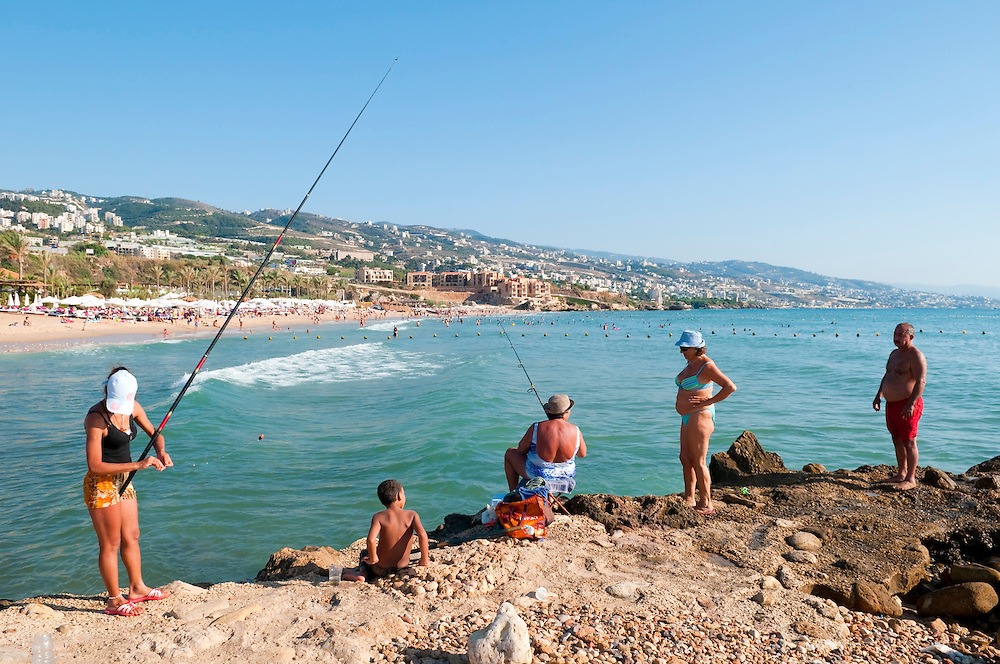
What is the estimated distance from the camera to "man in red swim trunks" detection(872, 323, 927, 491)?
5.73 metres

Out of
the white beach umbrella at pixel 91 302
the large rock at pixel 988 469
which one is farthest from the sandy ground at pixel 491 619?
the white beach umbrella at pixel 91 302

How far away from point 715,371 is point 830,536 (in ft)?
5.13

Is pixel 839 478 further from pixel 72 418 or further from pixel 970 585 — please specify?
pixel 72 418

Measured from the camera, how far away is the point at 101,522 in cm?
367

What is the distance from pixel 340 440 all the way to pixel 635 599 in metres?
8.91


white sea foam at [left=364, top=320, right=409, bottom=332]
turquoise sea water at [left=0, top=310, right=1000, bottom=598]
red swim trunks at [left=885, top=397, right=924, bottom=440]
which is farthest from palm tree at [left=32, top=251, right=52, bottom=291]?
red swim trunks at [left=885, top=397, right=924, bottom=440]

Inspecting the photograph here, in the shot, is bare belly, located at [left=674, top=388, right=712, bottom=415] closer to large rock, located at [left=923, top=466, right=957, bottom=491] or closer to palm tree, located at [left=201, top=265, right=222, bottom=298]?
large rock, located at [left=923, top=466, right=957, bottom=491]

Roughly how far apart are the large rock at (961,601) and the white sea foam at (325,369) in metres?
18.6

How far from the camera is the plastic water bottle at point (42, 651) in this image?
2.95 m

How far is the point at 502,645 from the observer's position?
9.59ft

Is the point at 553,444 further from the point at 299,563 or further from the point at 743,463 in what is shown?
the point at 743,463

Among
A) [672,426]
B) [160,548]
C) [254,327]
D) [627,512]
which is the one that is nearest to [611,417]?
[672,426]

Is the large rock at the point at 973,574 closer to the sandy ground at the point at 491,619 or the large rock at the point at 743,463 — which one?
the sandy ground at the point at 491,619

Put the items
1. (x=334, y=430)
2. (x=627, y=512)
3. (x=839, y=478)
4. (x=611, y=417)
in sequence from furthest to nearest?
1. (x=611, y=417)
2. (x=334, y=430)
3. (x=839, y=478)
4. (x=627, y=512)
